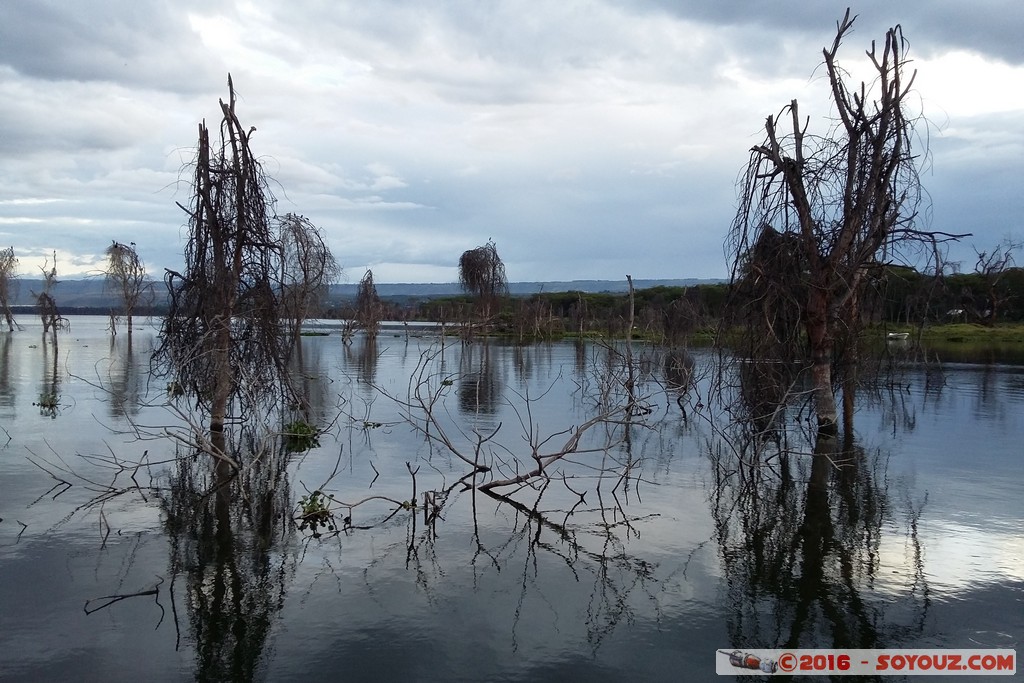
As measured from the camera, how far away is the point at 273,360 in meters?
14.5

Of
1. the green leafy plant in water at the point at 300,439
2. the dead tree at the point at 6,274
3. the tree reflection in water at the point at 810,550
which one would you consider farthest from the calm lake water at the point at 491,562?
the dead tree at the point at 6,274

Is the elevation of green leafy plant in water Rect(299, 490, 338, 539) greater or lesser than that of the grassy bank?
lesser

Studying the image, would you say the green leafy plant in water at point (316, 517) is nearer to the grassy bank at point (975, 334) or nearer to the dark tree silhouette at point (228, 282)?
the dark tree silhouette at point (228, 282)

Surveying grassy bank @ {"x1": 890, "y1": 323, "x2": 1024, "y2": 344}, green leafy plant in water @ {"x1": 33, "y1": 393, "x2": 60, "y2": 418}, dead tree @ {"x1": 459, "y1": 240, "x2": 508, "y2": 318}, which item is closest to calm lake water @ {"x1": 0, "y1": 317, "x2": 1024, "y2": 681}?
green leafy plant in water @ {"x1": 33, "y1": 393, "x2": 60, "y2": 418}

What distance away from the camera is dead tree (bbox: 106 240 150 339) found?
54.4 meters

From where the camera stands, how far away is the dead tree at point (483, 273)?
51.2 metres

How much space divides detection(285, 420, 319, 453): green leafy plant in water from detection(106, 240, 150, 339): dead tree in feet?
135

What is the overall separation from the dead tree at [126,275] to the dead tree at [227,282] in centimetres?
4153

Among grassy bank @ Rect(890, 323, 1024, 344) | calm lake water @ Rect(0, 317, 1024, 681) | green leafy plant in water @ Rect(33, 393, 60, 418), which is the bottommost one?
calm lake water @ Rect(0, 317, 1024, 681)

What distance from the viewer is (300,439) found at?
49.3 feet

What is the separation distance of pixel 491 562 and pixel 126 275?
2179 inches

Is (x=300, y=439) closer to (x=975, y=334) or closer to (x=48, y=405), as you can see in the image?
(x=48, y=405)

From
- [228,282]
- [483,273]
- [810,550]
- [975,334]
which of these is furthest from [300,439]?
[975,334]

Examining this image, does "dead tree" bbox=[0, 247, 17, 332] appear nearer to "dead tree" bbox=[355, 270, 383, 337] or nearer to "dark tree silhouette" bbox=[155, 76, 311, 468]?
"dead tree" bbox=[355, 270, 383, 337]
